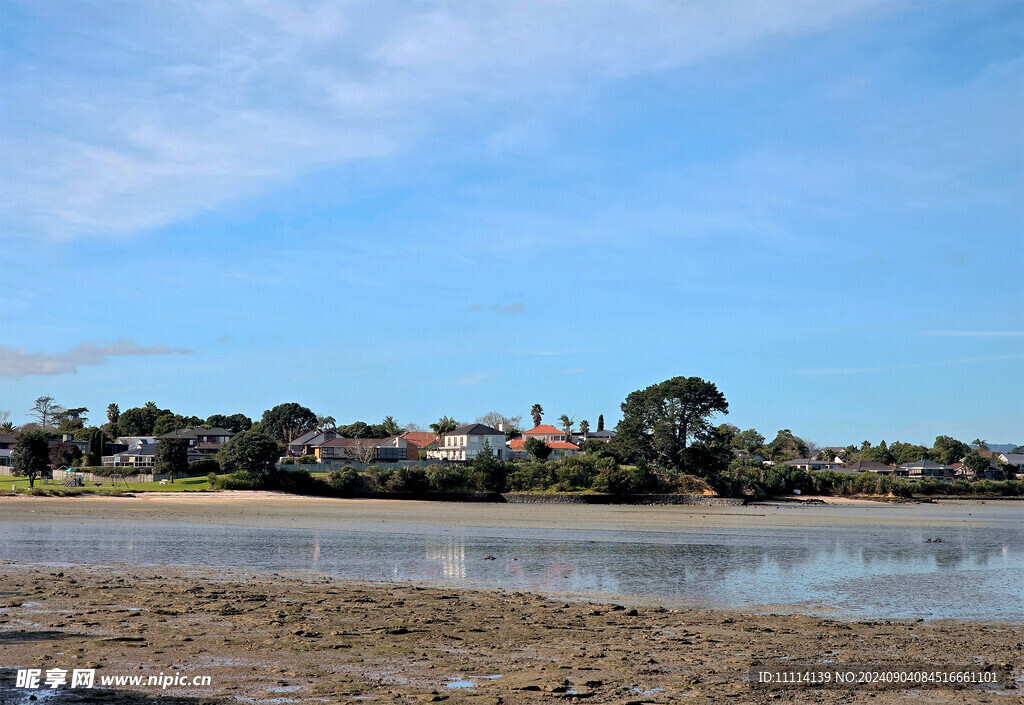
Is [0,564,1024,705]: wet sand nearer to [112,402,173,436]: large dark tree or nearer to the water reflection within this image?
the water reflection

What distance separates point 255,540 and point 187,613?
23.3 meters

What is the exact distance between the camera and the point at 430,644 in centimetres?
1617

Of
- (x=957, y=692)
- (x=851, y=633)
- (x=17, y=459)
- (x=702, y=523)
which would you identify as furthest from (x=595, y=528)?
(x=17, y=459)

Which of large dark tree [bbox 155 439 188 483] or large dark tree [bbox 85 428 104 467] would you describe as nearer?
large dark tree [bbox 155 439 188 483]

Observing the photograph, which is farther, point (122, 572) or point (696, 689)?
point (122, 572)

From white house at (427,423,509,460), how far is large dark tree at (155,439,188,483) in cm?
5683

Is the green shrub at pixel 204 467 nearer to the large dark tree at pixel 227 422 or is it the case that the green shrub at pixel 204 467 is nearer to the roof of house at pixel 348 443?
the roof of house at pixel 348 443

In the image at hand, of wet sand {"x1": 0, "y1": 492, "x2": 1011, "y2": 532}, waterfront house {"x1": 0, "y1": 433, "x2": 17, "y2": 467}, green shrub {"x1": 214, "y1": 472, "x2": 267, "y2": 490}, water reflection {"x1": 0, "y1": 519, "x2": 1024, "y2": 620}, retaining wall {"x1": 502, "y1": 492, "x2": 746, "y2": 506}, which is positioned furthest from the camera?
waterfront house {"x1": 0, "y1": 433, "x2": 17, "y2": 467}

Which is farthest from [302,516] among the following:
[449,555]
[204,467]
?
[204,467]

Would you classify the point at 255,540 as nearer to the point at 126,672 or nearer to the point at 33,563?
the point at 33,563

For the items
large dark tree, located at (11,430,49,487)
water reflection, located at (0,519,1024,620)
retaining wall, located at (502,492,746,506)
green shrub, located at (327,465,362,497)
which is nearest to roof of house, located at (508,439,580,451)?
retaining wall, located at (502,492,746,506)

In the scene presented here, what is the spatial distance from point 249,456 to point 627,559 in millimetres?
70392

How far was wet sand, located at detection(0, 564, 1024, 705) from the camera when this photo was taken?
12828 mm

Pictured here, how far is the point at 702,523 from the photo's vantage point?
67.4m
